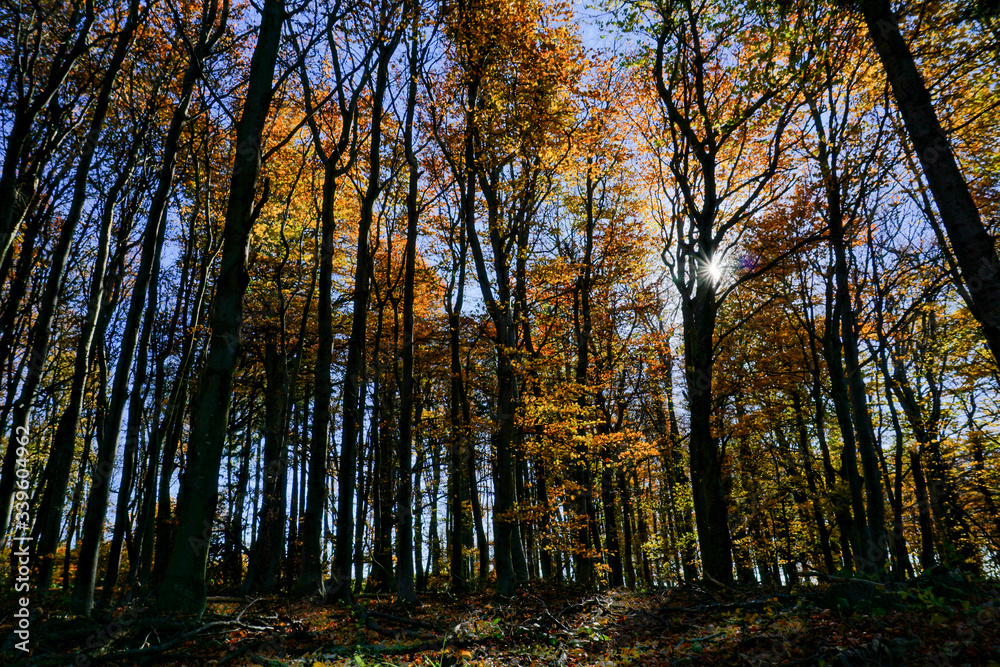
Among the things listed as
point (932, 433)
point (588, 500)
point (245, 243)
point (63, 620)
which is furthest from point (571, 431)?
point (932, 433)

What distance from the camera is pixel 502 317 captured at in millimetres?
10820

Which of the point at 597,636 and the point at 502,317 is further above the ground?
the point at 502,317

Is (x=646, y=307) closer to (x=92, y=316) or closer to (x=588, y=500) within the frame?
(x=588, y=500)

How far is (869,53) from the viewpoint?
A: 10.0 meters

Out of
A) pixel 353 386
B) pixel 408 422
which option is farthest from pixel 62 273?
pixel 408 422

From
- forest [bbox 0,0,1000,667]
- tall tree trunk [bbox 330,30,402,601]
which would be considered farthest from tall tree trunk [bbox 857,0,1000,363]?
tall tree trunk [bbox 330,30,402,601]

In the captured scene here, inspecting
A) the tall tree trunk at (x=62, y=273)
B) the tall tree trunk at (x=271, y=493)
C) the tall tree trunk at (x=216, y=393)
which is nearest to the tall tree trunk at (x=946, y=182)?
the tall tree trunk at (x=216, y=393)

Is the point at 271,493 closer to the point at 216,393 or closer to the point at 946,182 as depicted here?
the point at 216,393

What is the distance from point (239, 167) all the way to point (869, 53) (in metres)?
12.0

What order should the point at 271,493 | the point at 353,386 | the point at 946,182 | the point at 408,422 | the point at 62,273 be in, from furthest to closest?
the point at 271,493
the point at 408,422
the point at 353,386
the point at 62,273
the point at 946,182

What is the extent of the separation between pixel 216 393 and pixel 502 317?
6.57 m

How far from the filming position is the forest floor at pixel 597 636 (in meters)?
4.01

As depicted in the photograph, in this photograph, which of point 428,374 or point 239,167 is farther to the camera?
point 428,374

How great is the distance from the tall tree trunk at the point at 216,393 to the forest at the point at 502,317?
33mm
